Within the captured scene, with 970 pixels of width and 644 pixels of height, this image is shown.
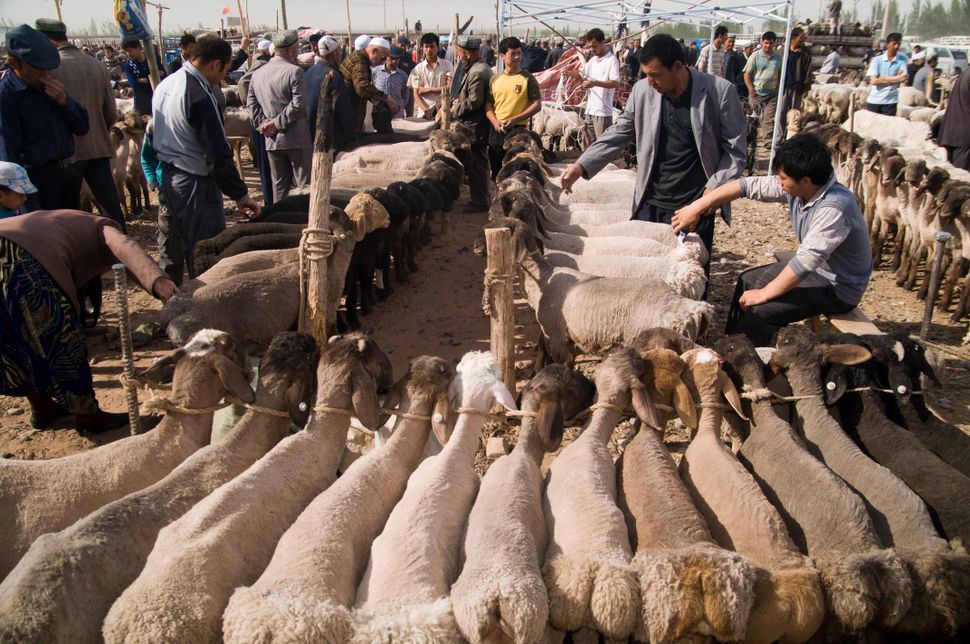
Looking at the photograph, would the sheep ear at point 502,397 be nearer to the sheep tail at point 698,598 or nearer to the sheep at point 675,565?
the sheep at point 675,565

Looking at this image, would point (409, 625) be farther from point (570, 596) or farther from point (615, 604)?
point (615, 604)

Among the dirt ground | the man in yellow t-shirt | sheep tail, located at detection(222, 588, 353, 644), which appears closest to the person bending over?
the dirt ground

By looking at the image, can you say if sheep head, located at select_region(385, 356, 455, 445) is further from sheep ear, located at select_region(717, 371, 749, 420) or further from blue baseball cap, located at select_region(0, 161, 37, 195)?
blue baseball cap, located at select_region(0, 161, 37, 195)

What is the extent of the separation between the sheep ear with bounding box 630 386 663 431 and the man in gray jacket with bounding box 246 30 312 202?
236 inches

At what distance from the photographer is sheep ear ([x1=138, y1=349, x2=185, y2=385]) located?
380cm

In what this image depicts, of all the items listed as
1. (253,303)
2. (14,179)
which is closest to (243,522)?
(253,303)

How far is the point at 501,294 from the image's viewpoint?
4949 mm

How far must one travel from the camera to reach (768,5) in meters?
12.2

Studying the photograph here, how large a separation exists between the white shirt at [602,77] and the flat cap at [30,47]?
9086mm

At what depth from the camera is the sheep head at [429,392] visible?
3763 mm

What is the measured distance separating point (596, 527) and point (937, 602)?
1258 mm

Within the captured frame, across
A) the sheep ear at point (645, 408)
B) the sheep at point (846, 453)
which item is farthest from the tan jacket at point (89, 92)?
the sheep at point (846, 453)

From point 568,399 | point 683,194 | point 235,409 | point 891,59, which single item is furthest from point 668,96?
point 891,59

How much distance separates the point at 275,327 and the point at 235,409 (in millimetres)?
1632
